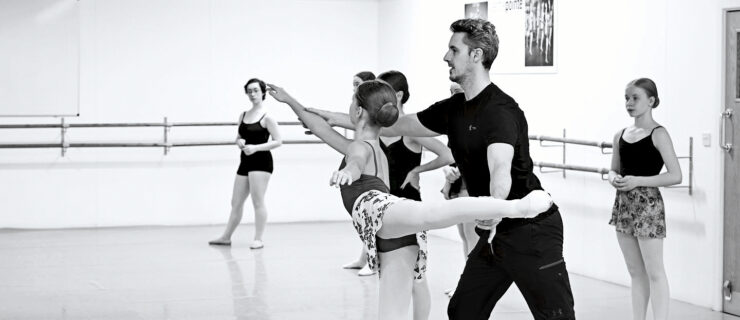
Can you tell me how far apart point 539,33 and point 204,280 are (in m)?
3.40

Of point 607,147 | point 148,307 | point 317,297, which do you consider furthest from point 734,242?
point 148,307

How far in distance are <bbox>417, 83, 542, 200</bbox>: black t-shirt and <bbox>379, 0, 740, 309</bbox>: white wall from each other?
124 inches

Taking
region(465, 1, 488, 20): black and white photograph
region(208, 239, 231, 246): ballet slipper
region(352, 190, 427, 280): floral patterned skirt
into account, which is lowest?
region(208, 239, 231, 246): ballet slipper

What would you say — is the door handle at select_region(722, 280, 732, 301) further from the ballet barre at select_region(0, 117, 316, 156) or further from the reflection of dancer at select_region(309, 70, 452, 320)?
the ballet barre at select_region(0, 117, 316, 156)

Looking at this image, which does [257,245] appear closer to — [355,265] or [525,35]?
[355,265]

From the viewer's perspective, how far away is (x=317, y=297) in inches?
277

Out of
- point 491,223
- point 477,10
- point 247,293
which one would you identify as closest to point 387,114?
point 491,223

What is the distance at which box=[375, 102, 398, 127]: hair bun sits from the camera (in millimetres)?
4266

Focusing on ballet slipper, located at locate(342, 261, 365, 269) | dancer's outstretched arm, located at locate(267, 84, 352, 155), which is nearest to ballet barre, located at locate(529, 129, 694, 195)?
ballet slipper, located at locate(342, 261, 365, 269)

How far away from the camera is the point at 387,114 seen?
4270mm

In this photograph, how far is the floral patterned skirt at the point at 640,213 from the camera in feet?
18.0

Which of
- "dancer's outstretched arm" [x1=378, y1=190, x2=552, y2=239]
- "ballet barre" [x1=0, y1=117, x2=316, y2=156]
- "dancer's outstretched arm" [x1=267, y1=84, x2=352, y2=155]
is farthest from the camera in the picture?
"ballet barre" [x1=0, y1=117, x2=316, y2=156]

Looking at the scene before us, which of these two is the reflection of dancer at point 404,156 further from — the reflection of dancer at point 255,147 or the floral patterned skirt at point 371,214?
the reflection of dancer at point 255,147

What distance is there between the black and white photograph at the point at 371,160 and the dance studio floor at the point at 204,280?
0.12ft
